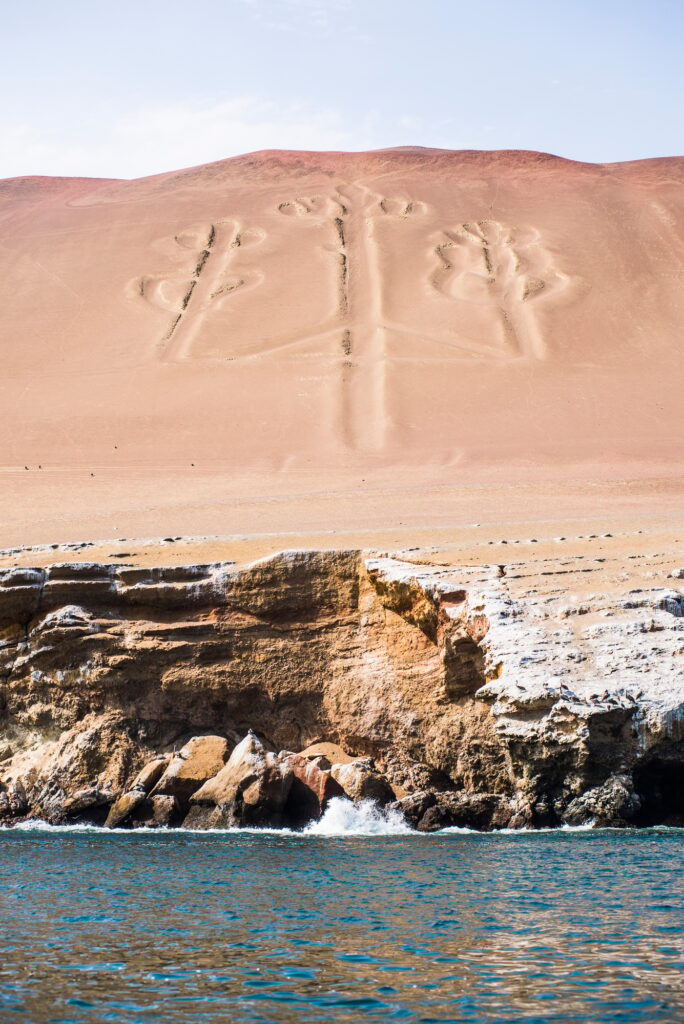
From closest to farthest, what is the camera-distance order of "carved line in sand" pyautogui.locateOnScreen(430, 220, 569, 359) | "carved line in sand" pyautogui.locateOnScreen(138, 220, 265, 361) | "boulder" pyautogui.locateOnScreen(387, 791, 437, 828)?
1. "boulder" pyautogui.locateOnScreen(387, 791, 437, 828)
2. "carved line in sand" pyautogui.locateOnScreen(430, 220, 569, 359)
3. "carved line in sand" pyautogui.locateOnScreen(138, 220, 265, 361)

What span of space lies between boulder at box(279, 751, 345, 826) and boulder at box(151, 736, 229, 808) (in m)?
0.80

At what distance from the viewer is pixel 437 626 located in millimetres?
13711

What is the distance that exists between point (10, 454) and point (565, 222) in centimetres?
3530

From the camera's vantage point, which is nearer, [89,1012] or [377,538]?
[89,1012]

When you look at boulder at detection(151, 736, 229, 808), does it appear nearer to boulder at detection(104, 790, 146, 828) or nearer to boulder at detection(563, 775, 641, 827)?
boulder at detection(104, 790, 146, 828)

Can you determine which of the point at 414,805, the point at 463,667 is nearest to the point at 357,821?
the point at 414,805

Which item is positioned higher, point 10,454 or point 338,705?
point 10,454

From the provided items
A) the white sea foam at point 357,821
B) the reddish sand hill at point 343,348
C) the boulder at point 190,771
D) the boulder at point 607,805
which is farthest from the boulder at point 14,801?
the reddish sand hill at point 343,348

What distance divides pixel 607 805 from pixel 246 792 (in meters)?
3.94

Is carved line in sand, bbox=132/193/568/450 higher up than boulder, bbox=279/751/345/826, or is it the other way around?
carved line in sand, bbox=132/193/568/450

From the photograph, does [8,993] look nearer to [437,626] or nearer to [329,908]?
[329,908]

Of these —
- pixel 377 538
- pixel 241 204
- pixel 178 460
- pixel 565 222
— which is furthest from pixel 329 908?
pixel 241 204

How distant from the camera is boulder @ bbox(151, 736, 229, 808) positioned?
13.4m

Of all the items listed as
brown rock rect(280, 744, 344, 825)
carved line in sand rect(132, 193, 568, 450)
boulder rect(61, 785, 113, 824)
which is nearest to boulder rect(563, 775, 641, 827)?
brown rock rect(280, 744, 344, 825)
